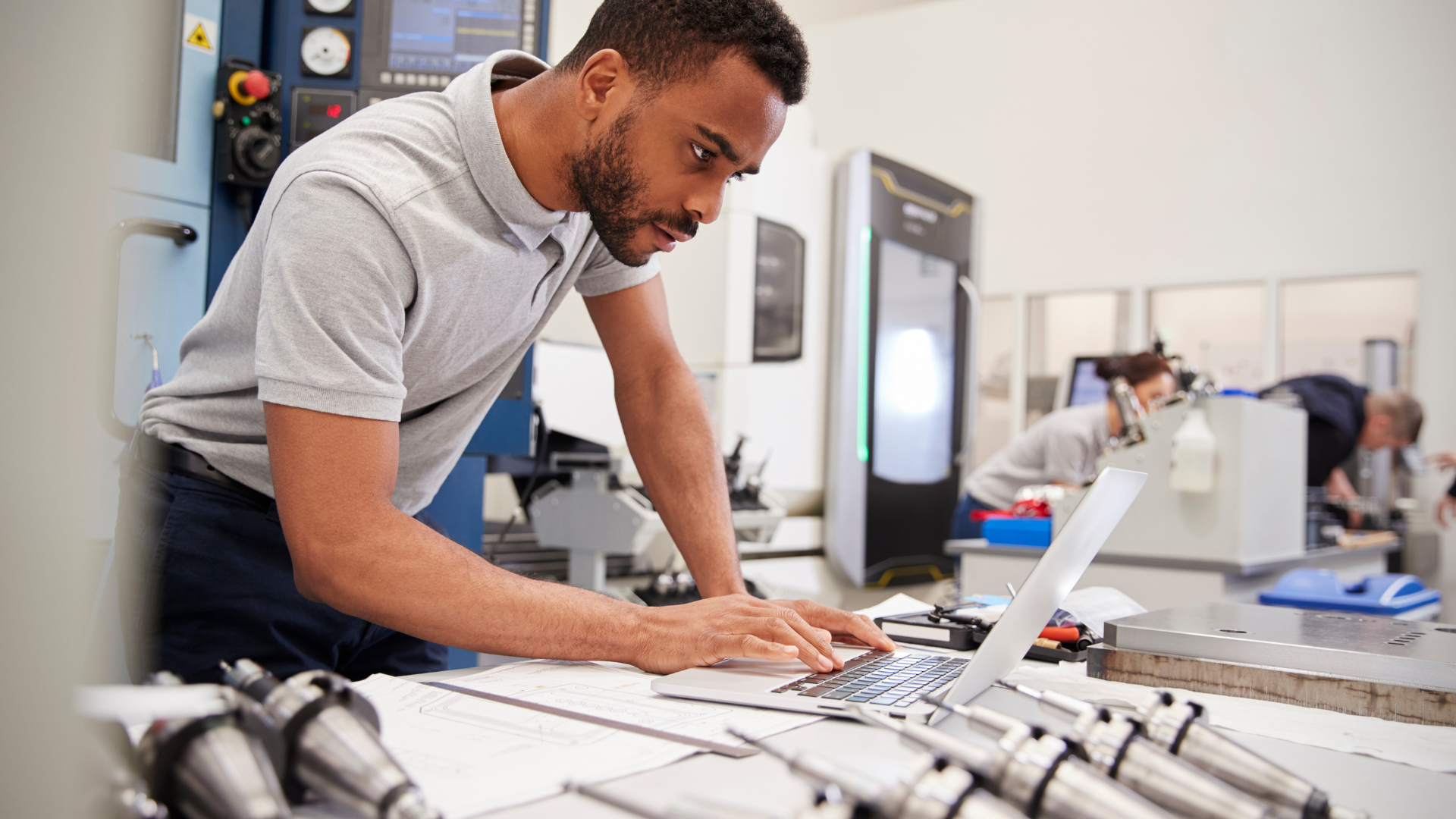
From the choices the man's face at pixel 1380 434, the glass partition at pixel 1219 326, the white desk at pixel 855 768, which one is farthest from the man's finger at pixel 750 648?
the glass partition at pixel 1219 326

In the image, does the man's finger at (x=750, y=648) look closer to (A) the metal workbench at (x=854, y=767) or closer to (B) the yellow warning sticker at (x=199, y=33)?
(A) the metal workbench at (x=854, y=767)

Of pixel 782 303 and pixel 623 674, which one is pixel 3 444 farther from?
pixel 782 303

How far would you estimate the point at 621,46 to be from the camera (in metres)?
1.04

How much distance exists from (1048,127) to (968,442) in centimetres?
216

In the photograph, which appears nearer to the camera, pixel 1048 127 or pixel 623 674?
pixel 623 674

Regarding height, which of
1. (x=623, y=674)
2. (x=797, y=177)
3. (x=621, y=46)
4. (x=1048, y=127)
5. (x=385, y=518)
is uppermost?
(x=1048, y=127)

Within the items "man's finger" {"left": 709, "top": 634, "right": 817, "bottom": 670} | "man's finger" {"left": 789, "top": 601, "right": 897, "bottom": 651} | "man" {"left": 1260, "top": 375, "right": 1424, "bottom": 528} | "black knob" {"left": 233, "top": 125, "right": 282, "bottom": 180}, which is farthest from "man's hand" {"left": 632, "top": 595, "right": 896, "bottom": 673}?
"man" {"left": 1260, "top": 375, "right": 1424, "bottom": 528}

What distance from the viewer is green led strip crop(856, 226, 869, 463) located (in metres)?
3.53

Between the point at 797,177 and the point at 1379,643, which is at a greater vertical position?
the point at 797,177

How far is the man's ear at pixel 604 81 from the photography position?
102cm

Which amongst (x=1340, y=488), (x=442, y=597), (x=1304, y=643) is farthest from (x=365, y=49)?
(x=1340, y=488)

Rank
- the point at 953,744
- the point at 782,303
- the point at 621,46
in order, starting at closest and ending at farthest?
the point at 953,744, the point at 621,46, the point at 782,303

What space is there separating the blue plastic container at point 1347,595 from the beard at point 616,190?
5.04 ft

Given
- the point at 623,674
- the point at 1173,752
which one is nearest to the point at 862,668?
the point at 623,674
